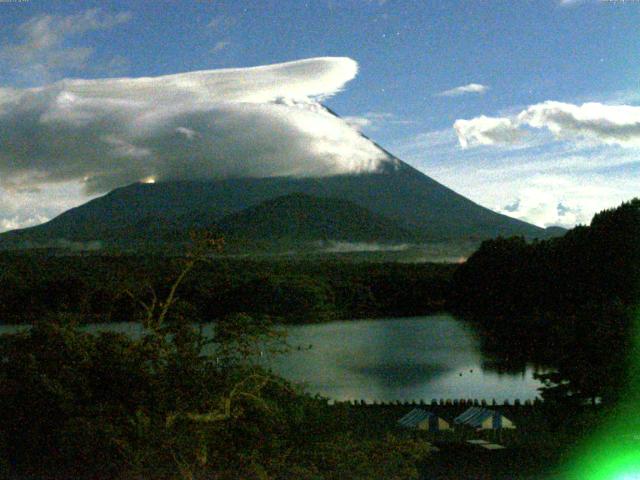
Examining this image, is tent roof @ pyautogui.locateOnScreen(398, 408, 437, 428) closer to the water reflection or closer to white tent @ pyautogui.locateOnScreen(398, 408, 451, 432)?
white tent @ pyautogui.locateOnScreen(398, 408, 451, 432)

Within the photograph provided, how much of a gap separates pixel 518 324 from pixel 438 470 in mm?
30490

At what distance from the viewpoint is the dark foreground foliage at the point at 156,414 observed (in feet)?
15.6

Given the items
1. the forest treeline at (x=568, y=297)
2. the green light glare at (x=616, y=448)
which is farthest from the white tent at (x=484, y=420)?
the green light glare at (x=616, y=448)

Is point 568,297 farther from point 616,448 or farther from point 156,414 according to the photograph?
point 156,414

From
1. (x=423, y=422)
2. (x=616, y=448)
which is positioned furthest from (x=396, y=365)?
(x=616, y=448)

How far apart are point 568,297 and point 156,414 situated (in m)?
33.0

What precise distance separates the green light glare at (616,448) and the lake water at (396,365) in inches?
267

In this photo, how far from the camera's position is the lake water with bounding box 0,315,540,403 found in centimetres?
2100

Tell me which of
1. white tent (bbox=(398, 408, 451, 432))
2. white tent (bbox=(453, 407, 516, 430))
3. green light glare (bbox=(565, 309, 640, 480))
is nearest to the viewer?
green light glare (bbox=(565, 309, 640, 480))

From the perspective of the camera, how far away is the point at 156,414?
498cm

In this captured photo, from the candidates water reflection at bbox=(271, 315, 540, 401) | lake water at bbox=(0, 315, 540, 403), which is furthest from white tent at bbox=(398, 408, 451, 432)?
lake water at bbox=(0, 315, 540, 403)

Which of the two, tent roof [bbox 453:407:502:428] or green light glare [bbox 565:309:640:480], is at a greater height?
green light glare [bbox 565:309:640:480]

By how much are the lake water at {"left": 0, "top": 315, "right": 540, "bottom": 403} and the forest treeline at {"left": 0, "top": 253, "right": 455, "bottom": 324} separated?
3.56 meters

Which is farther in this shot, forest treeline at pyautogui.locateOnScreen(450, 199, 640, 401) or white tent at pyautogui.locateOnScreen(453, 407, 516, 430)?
white tent at pyautogui.locateOnScreen(453, 407, 516, 430)
